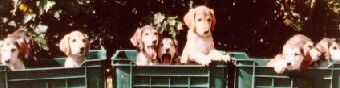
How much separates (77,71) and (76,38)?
0.81m

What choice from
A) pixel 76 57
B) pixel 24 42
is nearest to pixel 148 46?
pixel 76 57

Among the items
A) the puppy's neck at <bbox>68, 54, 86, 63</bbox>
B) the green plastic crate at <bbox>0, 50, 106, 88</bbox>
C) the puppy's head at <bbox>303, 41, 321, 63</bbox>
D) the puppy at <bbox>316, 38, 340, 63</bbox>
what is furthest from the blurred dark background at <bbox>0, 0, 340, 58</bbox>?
the green plastic crate at <bbox>0, 50, 106, 88</bbox>

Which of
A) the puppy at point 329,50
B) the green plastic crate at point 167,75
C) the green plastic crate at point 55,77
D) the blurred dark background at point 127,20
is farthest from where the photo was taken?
the blurred dark background at point 127,20

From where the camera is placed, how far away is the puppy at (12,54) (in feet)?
12.3

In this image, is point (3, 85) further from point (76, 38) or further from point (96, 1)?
point (96, 1)

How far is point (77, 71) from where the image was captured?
3.31m

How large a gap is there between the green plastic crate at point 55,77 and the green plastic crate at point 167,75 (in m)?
0.14

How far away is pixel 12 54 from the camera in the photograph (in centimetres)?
380

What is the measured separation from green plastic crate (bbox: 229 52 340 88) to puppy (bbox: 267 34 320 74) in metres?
0.05

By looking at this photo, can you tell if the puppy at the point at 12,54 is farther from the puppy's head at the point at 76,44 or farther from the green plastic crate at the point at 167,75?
the green plastic crate at the point at 167,75

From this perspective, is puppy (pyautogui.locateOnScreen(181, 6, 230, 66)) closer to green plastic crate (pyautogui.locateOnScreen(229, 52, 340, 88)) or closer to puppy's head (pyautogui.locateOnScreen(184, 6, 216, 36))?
puppy's head (pyautogui.locateOnScreen(184, 6, 216, 36))

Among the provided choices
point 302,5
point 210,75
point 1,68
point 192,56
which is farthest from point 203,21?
point 302,5

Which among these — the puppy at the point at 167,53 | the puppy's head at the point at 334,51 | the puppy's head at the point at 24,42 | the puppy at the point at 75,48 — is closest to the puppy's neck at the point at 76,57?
the puppy at the point at 75,48

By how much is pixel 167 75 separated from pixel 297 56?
84 cm
